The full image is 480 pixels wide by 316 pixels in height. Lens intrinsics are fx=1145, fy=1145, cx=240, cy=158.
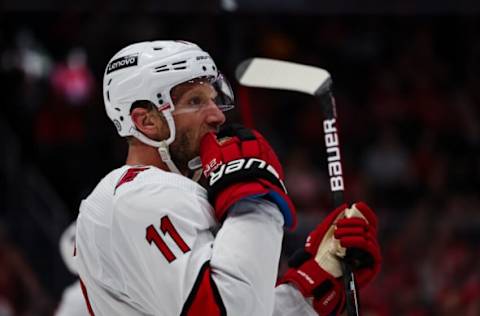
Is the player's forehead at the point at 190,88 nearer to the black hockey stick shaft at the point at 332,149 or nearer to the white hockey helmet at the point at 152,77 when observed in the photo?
the white hockey helmet at the point at 152,77

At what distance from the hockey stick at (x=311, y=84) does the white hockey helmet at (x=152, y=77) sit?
339 mm

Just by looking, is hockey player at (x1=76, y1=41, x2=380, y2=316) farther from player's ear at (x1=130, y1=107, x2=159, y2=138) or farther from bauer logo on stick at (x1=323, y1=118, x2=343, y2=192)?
bauer logo on stick at (x1=323, y1=118, x2=343, y2=192)

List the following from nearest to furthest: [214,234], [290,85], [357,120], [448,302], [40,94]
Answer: [214,234] → [290,85] → [448,302] → [357,120] → [40,94]

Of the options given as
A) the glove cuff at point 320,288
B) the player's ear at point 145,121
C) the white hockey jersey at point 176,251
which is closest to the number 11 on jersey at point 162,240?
the white hockey jersey at point 176,251

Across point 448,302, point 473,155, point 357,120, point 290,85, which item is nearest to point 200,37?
point 357,120

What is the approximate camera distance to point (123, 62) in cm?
257

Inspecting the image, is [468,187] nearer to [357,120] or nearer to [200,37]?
[357,120]

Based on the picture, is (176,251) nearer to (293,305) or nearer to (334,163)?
(293,305)

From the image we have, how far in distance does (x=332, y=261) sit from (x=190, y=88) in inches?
19.7

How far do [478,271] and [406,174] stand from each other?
1.19 metres

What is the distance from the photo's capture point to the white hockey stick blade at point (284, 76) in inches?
115

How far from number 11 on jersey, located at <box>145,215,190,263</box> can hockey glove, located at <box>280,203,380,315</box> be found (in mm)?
402

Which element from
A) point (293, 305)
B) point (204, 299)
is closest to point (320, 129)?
point (293, 305)

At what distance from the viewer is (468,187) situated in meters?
7.11
